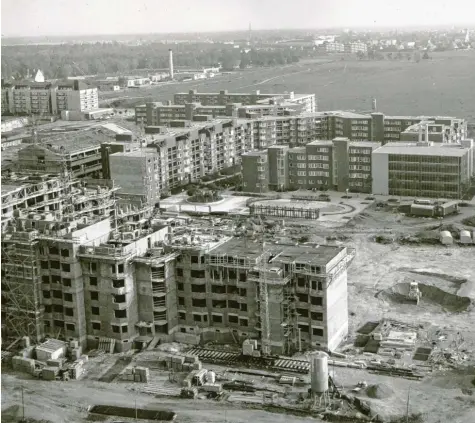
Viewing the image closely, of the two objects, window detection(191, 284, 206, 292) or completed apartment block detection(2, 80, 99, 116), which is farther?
completed apartment block detection(2, 80, 99, 116)

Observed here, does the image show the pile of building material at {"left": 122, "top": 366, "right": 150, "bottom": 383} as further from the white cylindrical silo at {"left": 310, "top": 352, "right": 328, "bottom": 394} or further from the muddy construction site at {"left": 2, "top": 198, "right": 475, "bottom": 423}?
the white cylindrical silo at {"left": 310, "top": 352, "right": 328, "bottom": 394}

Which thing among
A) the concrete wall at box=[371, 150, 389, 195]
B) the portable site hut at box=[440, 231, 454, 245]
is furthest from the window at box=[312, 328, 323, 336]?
the concrete wall at box=[371, 150, 389, 195]

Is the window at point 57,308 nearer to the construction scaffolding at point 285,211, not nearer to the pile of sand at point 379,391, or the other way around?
the pile of sand at point 379,391

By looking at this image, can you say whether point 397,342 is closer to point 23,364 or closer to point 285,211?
point 23,364

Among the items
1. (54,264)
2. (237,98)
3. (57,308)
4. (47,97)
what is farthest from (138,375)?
(47,97)

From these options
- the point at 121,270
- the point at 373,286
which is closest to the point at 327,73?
the point at 373,286

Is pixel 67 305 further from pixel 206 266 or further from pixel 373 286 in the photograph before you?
pixel 373 286
